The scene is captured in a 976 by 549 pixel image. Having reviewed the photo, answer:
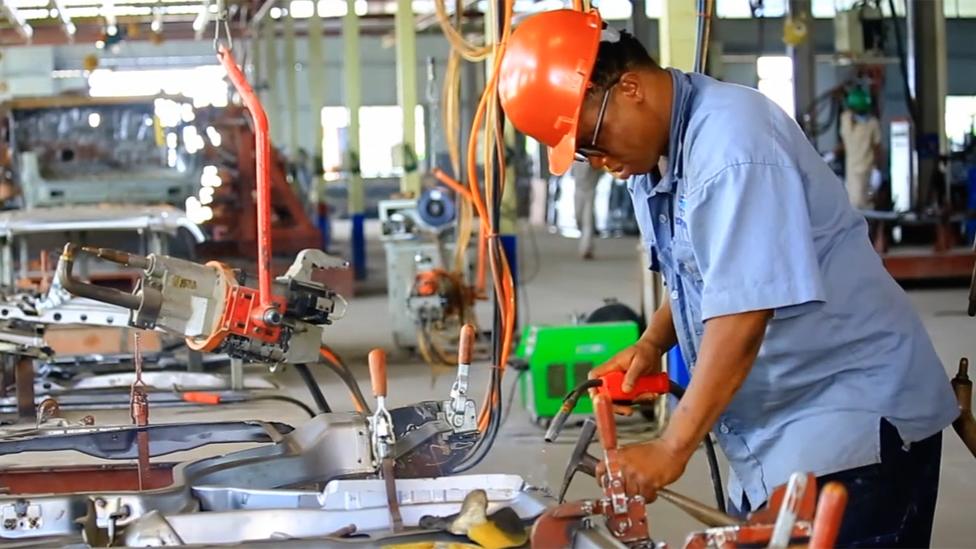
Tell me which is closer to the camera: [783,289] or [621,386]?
[783,289]

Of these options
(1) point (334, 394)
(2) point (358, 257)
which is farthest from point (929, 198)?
(1) point (334, 394)

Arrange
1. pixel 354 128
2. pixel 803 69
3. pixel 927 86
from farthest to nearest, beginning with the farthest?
pixel 354 128
pixel 803 69
pixel 927 86

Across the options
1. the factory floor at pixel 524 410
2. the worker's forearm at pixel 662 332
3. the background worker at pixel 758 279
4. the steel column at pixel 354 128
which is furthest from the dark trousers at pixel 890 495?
the steel column at pixel 354 128

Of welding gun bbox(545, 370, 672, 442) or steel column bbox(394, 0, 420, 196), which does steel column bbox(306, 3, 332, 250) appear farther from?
welding gun bbox(545, 370, 672, 442)

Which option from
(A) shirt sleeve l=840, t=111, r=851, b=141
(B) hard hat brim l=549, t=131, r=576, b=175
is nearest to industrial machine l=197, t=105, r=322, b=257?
(A) shirt sleeve l=840, t=111, r=851, b=141

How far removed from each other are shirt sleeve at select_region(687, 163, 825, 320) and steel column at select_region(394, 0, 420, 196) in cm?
763

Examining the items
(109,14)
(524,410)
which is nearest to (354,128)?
(109,14)

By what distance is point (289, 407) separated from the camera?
19.3 feet

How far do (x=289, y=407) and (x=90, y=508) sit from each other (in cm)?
389

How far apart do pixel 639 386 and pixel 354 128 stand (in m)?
10.4

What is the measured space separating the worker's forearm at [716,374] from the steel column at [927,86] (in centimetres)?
987

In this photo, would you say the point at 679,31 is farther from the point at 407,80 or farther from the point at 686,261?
the point at 407,80

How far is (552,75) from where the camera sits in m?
2.01

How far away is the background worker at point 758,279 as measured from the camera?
6.08ft
